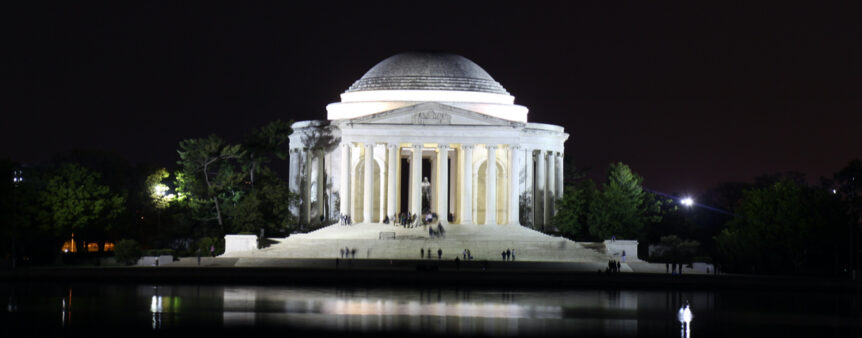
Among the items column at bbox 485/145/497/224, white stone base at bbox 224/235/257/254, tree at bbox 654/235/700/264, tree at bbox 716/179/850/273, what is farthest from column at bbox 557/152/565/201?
white stone base at bbox 224/235/257/254

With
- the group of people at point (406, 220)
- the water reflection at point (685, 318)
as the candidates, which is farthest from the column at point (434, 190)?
the water reflection at point (685, 318)

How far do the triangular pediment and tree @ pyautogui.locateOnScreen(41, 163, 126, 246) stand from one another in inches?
864

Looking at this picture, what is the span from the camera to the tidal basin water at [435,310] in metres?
43.8

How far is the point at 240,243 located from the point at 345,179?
60.1 feet

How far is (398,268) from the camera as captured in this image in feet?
290

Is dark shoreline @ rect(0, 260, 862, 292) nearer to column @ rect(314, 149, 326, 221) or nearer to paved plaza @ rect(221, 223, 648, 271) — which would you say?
paved plaza @ rect(221, 223, 648, 271)

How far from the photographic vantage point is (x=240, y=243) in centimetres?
10106

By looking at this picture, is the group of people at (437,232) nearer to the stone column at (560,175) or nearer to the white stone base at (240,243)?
the white stone base at (240,243)

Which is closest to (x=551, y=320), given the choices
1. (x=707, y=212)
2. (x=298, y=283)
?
(x=298, y=283)

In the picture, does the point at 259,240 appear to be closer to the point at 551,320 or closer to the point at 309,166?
the point at 309,166

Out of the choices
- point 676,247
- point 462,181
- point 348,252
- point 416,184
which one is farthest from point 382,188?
point 676,247

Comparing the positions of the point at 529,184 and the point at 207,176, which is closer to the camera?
the point at 207,176

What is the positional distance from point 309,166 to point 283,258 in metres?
30.9

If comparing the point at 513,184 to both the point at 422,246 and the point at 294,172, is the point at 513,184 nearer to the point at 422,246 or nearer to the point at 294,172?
the point at 422,246
